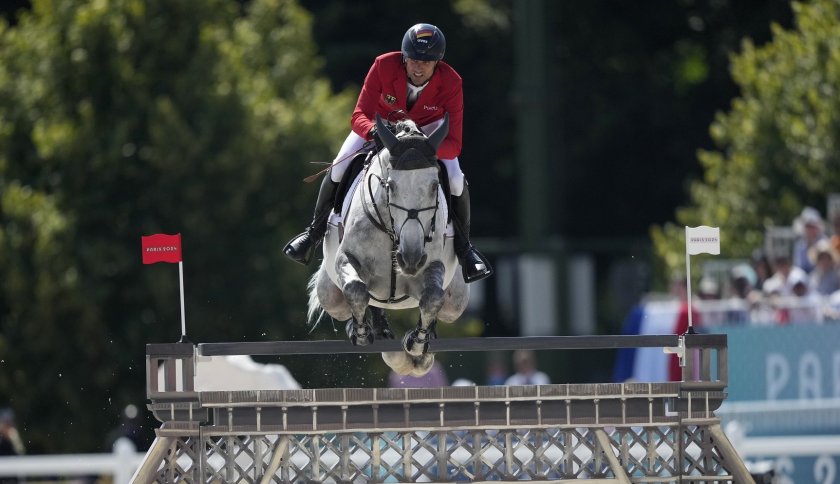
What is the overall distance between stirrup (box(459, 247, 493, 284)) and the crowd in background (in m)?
5.81

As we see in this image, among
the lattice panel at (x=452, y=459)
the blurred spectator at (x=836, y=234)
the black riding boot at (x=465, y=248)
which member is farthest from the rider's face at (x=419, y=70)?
the blurred spectator at (x=836, y=234)

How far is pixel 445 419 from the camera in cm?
786

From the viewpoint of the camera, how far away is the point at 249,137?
18953 millimetres

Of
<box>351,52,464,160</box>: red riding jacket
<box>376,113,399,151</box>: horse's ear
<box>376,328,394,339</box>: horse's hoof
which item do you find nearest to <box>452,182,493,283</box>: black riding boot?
<box>351,52,464,160</box>: red riding jacket

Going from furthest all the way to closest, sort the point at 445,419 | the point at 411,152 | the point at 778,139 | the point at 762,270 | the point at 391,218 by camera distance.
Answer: the point at 778,139 < the point at 762,270 < the point at 391,218 < the point at 411,152 < the point at 445,419

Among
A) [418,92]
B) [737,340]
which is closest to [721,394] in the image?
[418,92]

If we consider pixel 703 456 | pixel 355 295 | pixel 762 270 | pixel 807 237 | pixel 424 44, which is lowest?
pixel 703 456

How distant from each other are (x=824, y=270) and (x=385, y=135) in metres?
6.90

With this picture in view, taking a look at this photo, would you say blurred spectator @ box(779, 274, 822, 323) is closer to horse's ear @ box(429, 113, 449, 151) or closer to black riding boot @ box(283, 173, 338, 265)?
black riding boot @ box(283, 173, 338, 265)

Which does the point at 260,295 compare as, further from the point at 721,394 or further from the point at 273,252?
the point at 721,394

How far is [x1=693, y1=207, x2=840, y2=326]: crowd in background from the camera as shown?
1376cm

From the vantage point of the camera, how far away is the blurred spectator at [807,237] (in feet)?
47.1

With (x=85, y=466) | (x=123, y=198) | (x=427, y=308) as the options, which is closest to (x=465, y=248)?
(x=427, y=308)

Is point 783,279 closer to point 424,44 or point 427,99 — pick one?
point 427,99
